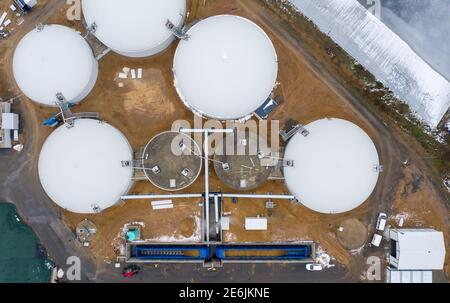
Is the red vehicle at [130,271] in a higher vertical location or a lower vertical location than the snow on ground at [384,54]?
lower

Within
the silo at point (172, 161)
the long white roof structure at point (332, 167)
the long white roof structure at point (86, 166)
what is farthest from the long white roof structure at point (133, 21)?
the long white roof structure at point (332, 167)

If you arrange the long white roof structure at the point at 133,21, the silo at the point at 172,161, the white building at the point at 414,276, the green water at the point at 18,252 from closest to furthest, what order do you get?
1. the long white roof structure at the point at 133,21
2. the silo at the point at 172,161
3. the white building at the point at 414,276
4. the green water at the point at 18,252

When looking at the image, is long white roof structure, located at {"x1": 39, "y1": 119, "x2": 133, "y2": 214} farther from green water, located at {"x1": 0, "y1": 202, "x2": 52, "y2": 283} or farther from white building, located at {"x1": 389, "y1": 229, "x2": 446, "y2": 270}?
white building, located at {"x1": 389, "y1": 229, "x2": 446, "y2": 270}

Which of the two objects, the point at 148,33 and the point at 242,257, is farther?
the point at 242,257

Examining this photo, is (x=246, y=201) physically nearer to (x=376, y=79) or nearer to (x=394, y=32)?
(x=376, y=79)

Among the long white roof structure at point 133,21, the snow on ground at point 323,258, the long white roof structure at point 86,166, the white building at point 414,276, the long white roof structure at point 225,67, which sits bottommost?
the white building at point 414,276

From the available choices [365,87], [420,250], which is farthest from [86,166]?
[420,250]

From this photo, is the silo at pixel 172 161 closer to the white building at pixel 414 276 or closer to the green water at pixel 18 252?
the green water at pixel 18 252
